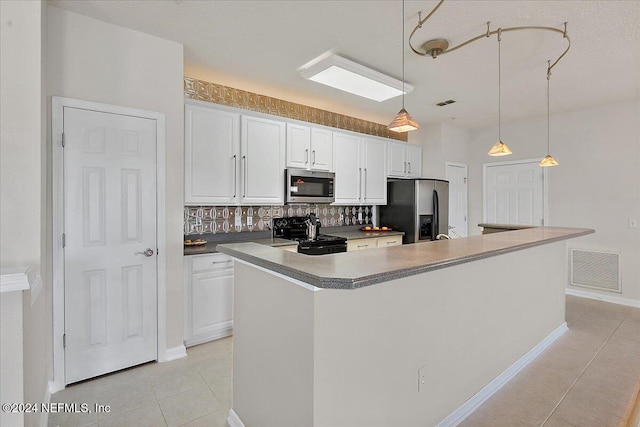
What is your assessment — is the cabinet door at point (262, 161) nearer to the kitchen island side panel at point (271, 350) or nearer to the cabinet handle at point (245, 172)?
the cabinet handle at point (245, 172)

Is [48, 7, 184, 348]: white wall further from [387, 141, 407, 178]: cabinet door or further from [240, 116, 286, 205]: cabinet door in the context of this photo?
[387, 141, 407, 178]: cabinet door

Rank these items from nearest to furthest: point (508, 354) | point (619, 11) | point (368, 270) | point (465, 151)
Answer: point (368, 270)
point (619, 11)
point (508, 354)
point (465, 151)

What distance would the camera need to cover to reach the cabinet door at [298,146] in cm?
382

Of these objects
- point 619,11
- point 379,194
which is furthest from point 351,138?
point 619,11

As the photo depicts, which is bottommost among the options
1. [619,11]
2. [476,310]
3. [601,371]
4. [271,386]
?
[601,371]

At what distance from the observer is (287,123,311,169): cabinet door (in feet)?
12.5

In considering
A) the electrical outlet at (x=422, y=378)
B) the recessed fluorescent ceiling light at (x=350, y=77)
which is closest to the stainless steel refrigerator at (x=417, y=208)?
the recessed fluorescent ceiling light at (x=350, y=77)

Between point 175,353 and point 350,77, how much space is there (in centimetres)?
303

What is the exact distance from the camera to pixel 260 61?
3.10 m

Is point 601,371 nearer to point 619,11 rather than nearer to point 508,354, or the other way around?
point 508,354

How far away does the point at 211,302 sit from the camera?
3.05 metres

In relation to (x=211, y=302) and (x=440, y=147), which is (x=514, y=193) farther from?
(x=211, y=302)

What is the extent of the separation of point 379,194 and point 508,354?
2.87 metres

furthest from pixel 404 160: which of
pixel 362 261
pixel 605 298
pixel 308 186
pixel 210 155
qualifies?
pixel 362 261
